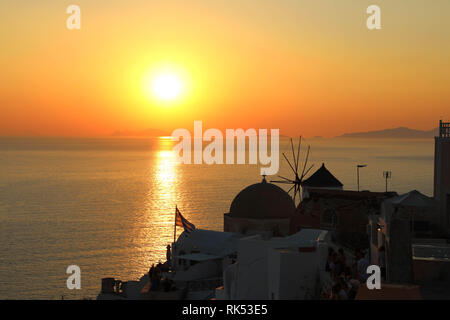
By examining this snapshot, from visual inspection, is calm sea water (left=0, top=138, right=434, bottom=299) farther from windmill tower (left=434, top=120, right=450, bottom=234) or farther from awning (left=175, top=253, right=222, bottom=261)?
windmill tower (left=434, top=120, right=450, bottom=234)

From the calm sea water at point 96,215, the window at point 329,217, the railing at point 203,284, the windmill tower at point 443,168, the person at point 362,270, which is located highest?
the windmill tower at point 443,168

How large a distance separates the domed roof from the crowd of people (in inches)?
767

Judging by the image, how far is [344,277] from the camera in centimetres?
1588

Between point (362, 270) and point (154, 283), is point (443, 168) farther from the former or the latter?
point (154, 283)

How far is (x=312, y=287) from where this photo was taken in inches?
672

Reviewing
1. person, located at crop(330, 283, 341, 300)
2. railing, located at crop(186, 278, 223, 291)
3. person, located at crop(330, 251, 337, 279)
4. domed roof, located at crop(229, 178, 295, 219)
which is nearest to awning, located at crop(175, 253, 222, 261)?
railing, located at crop(186, 278, 223, 291)

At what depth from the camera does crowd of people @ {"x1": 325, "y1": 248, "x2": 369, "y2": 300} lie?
558 inches

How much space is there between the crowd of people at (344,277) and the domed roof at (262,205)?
19469 mm

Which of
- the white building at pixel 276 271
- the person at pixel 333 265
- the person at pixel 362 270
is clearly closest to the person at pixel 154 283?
the white building at pixel 276 271

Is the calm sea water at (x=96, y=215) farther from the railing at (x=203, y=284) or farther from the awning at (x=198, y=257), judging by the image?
the railing at (x=203, y=284)

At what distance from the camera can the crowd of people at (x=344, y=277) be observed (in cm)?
1418
